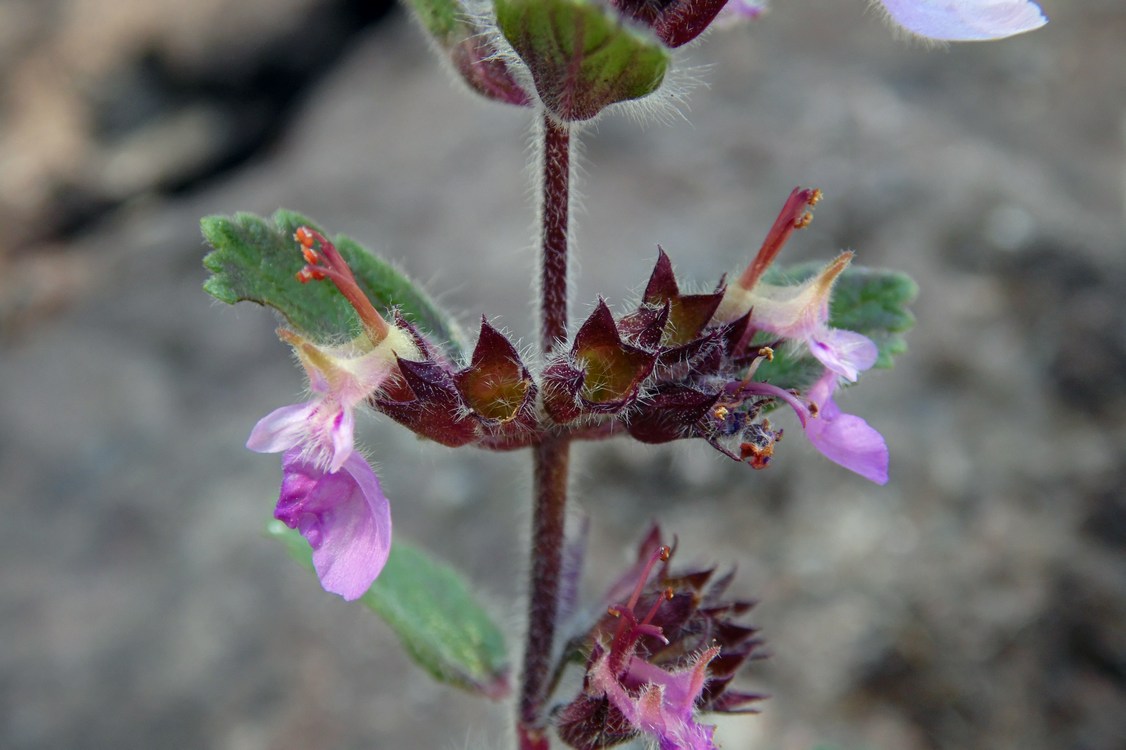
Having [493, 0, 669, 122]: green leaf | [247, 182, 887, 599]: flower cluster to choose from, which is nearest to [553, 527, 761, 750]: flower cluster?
[247, 182, 887, 599]: flower cluster

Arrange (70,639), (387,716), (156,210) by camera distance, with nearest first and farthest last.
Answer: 1. (387,716)
2. (70,639)
3. (156,210)

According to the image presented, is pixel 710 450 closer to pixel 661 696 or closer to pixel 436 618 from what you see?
pixel 436 618

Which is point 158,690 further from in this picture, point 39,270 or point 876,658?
point 39,270

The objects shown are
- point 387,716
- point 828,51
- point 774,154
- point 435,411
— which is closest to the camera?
point 435,411

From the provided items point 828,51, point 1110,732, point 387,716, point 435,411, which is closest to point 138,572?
point 387,716

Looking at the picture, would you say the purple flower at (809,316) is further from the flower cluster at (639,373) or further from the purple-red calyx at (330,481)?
the purple-red calyx at (330,481)

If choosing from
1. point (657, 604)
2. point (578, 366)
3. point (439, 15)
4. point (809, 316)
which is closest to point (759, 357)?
point (809, 316)

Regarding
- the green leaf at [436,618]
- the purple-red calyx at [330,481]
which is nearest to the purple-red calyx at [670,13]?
the purple-red calyx at [330,481]
